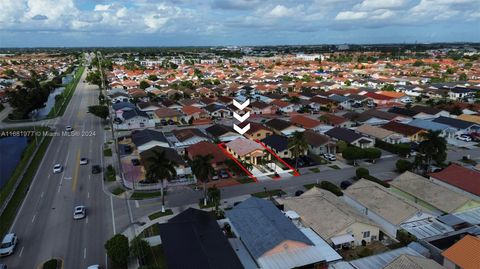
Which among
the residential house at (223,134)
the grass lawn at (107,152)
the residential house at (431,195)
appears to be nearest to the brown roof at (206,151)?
the residential house at (223,134)

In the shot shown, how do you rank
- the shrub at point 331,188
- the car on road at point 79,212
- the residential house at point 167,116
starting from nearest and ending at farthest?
the car on road at point 79,212 → the shrub at point 331,188 → the residential house at point 167,116

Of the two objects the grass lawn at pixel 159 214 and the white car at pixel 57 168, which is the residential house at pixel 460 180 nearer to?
the grass lawn at pixel 159 214

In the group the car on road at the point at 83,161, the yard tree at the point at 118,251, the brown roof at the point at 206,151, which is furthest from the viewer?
the car on road at the point at 83,161

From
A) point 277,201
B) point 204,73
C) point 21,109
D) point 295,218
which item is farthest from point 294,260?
point 204,73

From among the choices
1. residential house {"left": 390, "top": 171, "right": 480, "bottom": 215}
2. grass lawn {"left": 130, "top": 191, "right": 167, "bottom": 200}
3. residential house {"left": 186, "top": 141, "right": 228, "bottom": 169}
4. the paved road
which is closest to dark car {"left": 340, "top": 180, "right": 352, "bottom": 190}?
residential house {"left": 390, "top": 171, "right": 480, "bottom": 215}

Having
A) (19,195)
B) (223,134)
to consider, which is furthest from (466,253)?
(19,195)

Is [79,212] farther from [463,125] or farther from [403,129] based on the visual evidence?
[463,125]

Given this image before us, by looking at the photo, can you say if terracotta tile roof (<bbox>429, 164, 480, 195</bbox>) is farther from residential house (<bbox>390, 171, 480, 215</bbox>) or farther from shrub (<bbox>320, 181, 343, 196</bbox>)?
shrub (<bbox>320, 181, 343, 196</bbox>)
